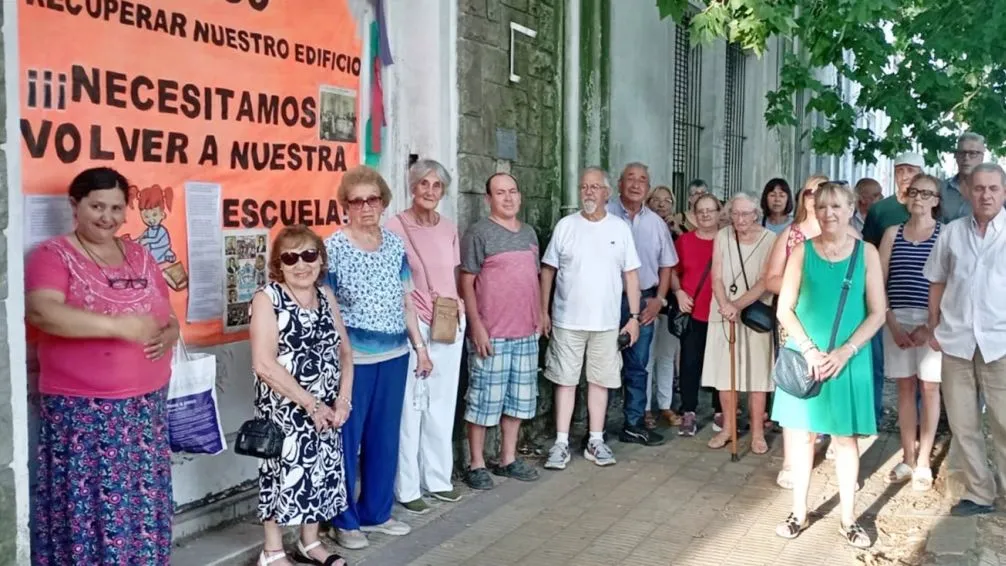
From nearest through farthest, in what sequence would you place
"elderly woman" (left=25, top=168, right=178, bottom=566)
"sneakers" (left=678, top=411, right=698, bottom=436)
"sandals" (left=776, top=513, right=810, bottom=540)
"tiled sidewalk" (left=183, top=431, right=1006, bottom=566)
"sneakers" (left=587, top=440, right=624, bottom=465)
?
"elderly woman" (left=25, top=168, right=178, bottom=566) → "tiled sidewalk" (left=183, top=431, right=1006, bottom=566) → "sandals" (left=776, top=513, right=810, bottom=540) → "sneakers" (left=587, top=440, right=624, bottom=465) → "sneakers" (left=678, top=411, right=698, bottom=436)

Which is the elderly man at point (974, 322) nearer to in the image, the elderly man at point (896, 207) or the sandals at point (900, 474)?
the sandals at point (900, 474)

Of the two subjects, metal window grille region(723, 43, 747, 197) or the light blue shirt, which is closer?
the light blue shirt

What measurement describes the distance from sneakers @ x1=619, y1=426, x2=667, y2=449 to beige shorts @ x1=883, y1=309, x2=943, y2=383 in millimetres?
1610

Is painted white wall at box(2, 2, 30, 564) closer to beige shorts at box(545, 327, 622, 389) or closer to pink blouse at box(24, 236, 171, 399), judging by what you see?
pink blouse at box(24, 236, 171, 399)

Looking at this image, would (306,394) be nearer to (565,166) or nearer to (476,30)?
(476,30)

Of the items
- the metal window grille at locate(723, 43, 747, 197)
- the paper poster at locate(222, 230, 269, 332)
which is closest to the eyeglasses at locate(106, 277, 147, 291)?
the paper poster at locate(222, 230, 269, 332)

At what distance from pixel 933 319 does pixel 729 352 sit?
4.49 feet

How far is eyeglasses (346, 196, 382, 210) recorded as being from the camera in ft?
14.4

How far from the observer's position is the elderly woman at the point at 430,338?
496 centimetres

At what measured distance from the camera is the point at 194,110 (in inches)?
169

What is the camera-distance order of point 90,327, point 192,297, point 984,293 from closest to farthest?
point 90,327 → point 192,297 → point 984,293

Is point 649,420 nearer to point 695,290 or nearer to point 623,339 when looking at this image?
point 695,290

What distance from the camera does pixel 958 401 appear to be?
17.1 ft

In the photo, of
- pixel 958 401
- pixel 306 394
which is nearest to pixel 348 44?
pixel 306 394
